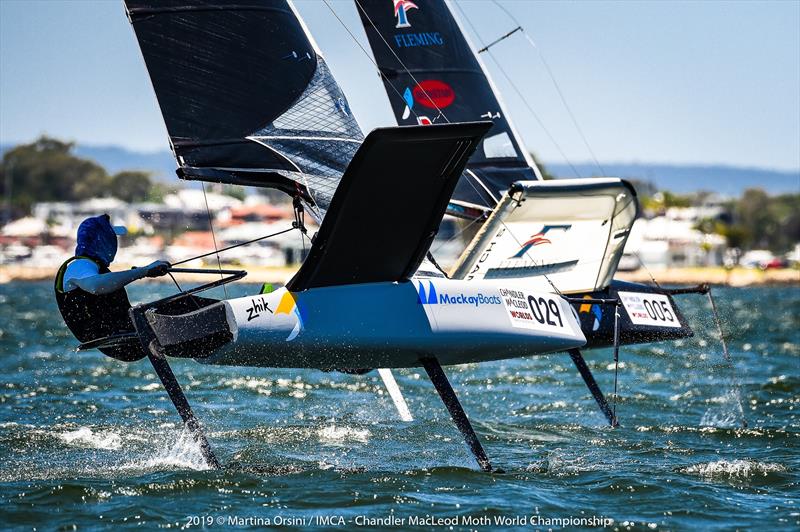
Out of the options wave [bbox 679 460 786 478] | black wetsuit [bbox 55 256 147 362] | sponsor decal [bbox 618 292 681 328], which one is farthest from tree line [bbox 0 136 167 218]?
wave [bbox 679 460 786 478]

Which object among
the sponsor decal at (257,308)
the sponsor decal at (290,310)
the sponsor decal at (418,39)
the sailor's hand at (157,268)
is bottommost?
the sponsor decal at (290,310)

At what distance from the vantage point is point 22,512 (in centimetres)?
546

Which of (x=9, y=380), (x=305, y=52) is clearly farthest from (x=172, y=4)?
(x=9, y=380)

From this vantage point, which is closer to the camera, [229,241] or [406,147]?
[406,147]

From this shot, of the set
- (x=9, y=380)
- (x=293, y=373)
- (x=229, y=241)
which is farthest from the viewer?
(x=229, y=241)

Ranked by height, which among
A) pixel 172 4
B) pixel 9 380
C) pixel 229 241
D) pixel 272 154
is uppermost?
pixel 172 4

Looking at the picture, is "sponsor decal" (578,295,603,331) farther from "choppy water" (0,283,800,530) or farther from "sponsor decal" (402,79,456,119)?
"sponsor decal" (402,79,456,119)

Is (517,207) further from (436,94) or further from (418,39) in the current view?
(418,39)

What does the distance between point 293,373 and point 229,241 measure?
53.1 meters

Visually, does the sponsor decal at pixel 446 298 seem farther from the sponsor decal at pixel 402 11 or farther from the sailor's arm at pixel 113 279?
the sponsor decal at pixel 402 11

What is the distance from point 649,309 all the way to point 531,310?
2.28m

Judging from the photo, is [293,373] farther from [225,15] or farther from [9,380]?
[225,15]

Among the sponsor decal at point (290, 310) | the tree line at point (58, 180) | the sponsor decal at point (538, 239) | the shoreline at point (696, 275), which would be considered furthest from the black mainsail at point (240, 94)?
the tree line at point (58, 180)

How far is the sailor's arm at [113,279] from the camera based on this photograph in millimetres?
6219
